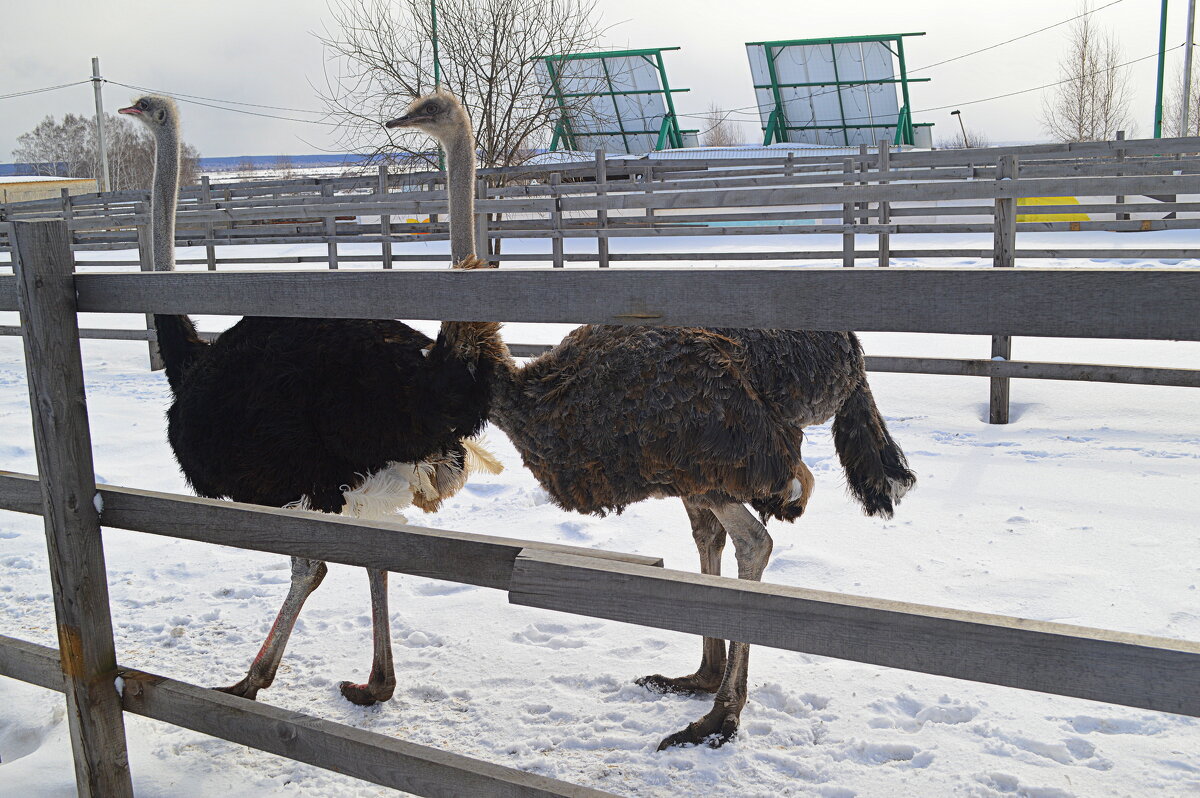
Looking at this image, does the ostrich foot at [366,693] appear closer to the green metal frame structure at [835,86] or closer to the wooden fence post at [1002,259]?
the wooden fence post at [1002,259]

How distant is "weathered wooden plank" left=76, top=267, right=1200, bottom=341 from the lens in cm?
134

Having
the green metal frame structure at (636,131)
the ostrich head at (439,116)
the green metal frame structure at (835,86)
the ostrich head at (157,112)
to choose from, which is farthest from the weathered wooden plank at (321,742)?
the green metal frame structure at (835,86)

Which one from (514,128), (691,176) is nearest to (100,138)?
(514,128)

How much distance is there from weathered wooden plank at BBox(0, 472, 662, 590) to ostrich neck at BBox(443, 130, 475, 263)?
3.90ft

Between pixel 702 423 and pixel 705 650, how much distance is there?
815mm

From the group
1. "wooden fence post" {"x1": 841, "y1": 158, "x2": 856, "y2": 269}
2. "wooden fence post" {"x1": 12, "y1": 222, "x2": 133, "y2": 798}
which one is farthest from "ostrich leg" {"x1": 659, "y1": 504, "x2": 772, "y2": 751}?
"wooden fence post" {"x1": 841, "y1": 158, "x2": 856, "y2": 269}

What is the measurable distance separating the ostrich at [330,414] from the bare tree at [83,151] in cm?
5475

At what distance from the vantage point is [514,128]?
15.7 metres

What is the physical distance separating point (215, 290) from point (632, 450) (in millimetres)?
1100

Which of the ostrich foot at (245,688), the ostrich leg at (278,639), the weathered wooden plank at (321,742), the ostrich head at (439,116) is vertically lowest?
the ostrich foot at (245,688)

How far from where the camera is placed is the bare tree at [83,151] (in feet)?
176

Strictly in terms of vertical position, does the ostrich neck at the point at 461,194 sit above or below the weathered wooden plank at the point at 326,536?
above

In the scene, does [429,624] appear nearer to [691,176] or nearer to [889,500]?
[889,500]

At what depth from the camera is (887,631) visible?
1.46 m
